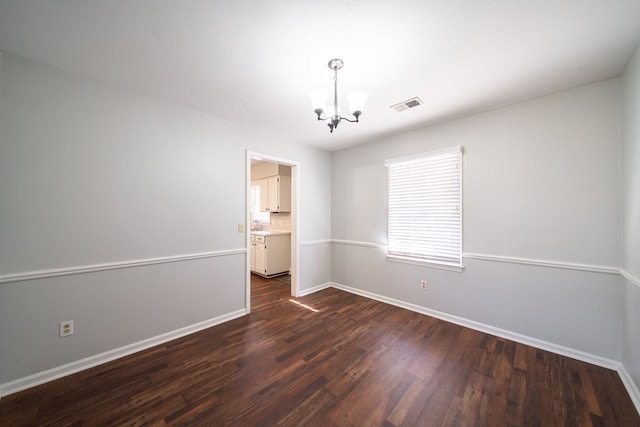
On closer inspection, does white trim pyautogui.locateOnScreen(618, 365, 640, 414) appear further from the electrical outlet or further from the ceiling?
the electrical outlet

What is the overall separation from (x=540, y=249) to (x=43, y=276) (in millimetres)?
4624

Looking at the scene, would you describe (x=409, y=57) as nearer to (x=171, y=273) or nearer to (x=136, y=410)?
(x=171, y=273)

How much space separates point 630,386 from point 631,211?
4.51 ft

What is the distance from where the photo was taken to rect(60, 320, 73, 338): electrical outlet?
1976 mm

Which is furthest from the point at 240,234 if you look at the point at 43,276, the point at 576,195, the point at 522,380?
the point at 576,195

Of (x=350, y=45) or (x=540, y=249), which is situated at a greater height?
(x=350, y=45)

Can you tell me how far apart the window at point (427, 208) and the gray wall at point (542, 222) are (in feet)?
0.38

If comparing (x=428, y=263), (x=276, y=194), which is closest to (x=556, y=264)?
(x=428, y=263)

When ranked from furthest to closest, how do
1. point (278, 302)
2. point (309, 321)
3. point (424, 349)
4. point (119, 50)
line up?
1. point (278, 302)
2. point (309, 321)
3. point (424, 349)
4. point (119, 50)

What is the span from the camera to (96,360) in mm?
2113

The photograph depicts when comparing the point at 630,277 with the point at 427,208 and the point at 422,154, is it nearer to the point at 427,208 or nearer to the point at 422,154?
the point at 427,208

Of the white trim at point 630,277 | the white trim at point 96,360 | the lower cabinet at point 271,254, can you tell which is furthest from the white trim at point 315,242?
the white trim at point 630,277

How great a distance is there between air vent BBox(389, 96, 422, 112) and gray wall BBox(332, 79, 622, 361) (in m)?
0.75

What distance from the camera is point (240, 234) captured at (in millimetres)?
3176
